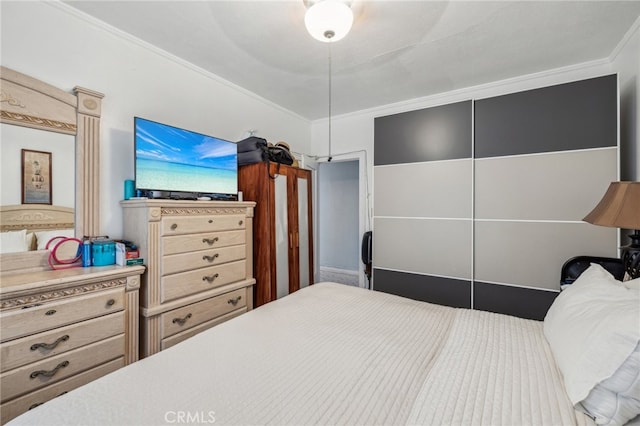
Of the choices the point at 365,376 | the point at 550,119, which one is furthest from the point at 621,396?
the point at 550,119

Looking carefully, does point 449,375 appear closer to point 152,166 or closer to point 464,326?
point 464,326

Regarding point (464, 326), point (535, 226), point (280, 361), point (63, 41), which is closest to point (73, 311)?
point (280, 361)

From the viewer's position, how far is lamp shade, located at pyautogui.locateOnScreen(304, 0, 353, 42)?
1491 millimetres

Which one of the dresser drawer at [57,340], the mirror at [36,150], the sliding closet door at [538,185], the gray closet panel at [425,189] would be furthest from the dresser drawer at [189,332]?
the sliding closet door at [538,185]

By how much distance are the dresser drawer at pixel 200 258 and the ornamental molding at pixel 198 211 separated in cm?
29

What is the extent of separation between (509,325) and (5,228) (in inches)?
109

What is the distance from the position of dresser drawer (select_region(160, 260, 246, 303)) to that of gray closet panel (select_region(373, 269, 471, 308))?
1.60 m

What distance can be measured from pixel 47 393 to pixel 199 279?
3.00 ft

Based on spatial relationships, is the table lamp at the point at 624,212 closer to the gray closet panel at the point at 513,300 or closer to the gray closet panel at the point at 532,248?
the gray closet panel at the point at 532,248

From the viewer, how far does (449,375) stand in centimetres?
93

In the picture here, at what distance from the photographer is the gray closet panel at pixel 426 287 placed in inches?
105

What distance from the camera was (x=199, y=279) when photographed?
203 cm

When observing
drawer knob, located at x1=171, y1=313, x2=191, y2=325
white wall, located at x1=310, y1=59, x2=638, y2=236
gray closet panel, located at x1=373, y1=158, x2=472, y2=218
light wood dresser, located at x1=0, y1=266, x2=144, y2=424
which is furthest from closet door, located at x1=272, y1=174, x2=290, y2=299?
light wood dresser, located at x1=0, y1=266, x2=144, y2=424

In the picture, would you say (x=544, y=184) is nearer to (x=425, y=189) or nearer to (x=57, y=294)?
(x=425, y=189)
